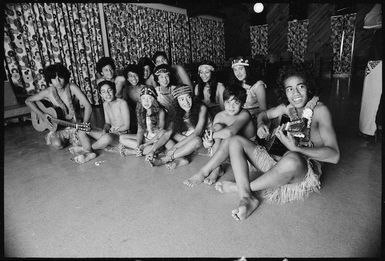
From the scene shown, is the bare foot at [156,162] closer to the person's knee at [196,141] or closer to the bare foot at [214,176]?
the person's knee at [196,141]

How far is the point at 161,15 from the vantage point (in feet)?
26.7

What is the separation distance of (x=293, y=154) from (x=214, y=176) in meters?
0.75

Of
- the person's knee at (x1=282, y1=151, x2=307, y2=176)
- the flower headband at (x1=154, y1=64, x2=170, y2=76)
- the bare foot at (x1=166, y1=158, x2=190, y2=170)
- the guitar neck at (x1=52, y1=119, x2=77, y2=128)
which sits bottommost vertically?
the bare foot at (x1=166, y1=158, x2=190, y2=170)

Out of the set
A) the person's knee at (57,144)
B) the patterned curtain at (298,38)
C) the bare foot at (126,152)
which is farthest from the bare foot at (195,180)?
the patterned curtain at (298,38)

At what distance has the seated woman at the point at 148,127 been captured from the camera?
2848 mm

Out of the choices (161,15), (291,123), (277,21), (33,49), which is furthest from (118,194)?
(277,21)

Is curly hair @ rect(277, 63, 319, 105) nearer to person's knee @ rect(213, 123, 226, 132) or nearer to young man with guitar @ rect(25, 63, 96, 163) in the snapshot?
person's knee @ rect(213, 123, 226, 132)

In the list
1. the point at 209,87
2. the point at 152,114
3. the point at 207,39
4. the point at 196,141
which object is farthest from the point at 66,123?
the point at 207,39

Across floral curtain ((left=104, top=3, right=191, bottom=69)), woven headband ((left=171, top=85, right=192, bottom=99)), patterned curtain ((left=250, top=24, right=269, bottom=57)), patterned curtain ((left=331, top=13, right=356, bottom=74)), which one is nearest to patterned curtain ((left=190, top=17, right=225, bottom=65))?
floral curtain ((left=104, top=3, right=191, bottom=69))

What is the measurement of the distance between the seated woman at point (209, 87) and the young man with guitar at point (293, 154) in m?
1.45

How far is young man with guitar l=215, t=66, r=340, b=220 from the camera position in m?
1.76

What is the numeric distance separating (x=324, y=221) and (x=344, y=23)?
31.7ft

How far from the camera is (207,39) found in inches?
427

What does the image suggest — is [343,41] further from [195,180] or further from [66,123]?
[66,123]
